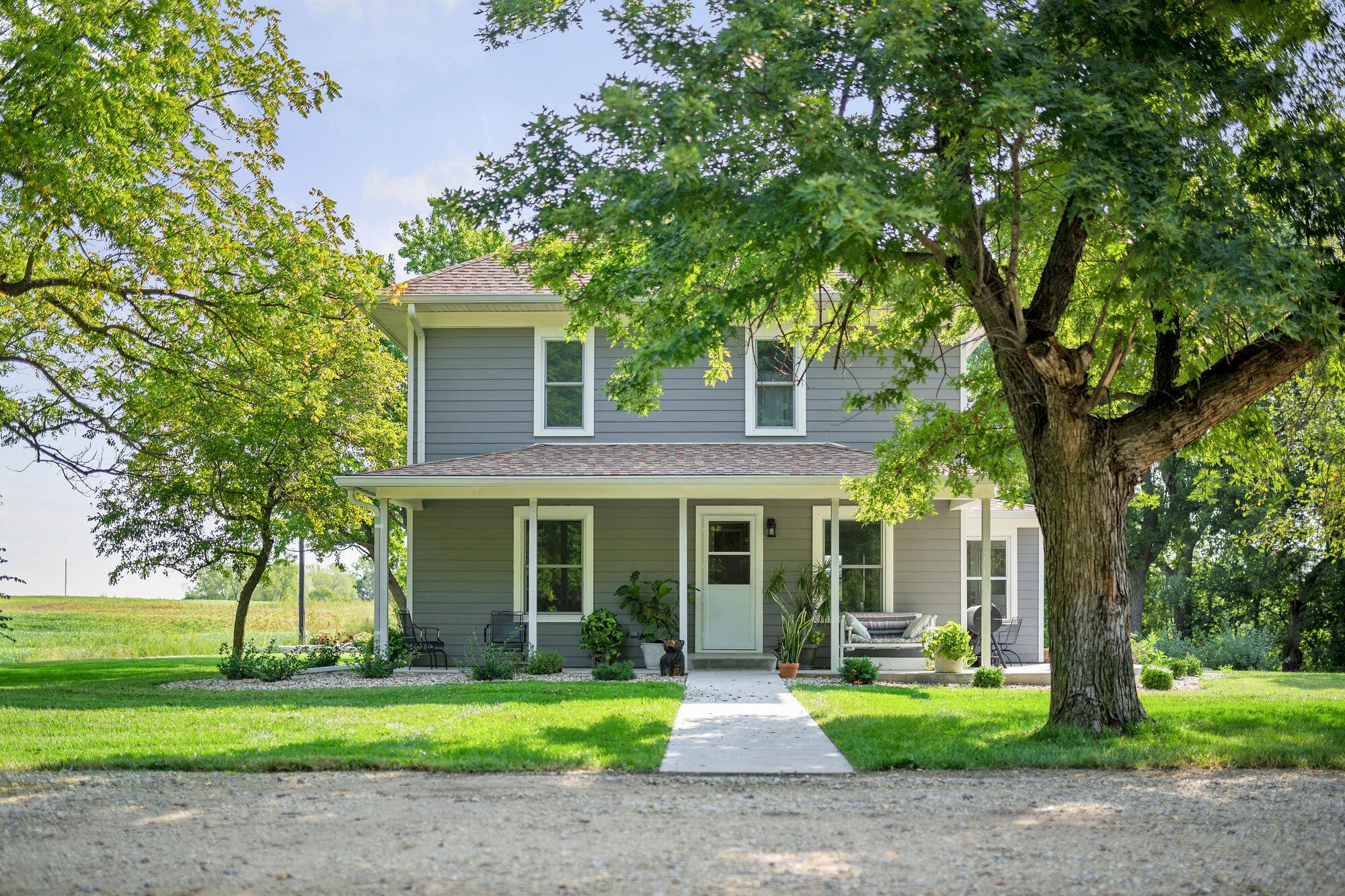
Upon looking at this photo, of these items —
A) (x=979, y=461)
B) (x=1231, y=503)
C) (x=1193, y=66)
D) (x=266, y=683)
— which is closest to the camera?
(x=1193, y=66)

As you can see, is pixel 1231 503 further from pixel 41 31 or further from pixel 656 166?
pixel 41 31

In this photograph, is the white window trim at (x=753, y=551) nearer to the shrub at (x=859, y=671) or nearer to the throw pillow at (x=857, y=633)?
the throw pillow at (x=857, y=633)

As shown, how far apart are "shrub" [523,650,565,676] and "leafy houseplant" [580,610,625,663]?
543mm

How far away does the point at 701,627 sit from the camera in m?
16.8

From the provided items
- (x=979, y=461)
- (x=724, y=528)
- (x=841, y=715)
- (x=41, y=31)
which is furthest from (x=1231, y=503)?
(x=41, y=31)

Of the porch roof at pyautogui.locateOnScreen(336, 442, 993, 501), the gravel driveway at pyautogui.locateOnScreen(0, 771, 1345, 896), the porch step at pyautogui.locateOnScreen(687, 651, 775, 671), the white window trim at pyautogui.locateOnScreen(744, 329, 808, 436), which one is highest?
the white window trim at pyautogui.locateOnScreen(744, 329, 808, 436)

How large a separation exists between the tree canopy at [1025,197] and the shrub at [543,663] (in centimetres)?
594

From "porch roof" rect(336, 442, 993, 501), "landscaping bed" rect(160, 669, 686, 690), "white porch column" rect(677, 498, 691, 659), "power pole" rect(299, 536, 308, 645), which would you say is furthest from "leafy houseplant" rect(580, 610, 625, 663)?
"power pole" rect(299, 536, 308, 645)

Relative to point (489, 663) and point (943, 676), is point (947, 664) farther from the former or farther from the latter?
point (489, 663)

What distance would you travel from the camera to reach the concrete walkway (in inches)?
331

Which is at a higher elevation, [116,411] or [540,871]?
[116,411]

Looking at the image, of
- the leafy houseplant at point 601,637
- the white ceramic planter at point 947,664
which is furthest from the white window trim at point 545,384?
the white ceramic planter at point 947,664

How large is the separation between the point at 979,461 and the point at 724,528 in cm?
580

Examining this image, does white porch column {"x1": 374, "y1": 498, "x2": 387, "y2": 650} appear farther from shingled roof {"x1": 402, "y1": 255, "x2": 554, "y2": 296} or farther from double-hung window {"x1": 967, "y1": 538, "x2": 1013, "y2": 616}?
double-hung window {"x1": 967, "y1": 538, "x2": 1013, "y2": 616}
